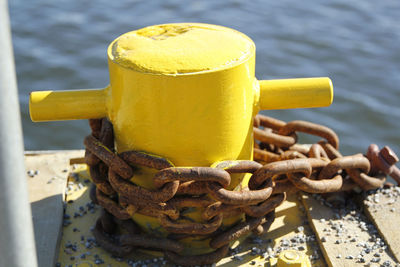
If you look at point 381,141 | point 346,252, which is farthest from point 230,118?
point 381,141

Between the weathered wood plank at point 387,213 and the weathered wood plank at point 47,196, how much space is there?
65.1 inches

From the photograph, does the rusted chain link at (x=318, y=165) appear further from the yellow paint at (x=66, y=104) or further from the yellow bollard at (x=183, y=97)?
the yellow paint at (x=66, y=104)

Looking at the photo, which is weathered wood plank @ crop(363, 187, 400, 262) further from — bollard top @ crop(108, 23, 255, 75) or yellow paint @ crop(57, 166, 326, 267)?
bollard top @ crop(108, 23, 255, 75)

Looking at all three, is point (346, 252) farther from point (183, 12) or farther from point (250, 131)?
point (183, 12)

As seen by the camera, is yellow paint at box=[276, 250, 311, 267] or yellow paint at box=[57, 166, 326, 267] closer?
yellow paint at box=[276, 250, 311, 267]

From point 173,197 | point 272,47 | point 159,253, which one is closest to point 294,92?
point 173,197

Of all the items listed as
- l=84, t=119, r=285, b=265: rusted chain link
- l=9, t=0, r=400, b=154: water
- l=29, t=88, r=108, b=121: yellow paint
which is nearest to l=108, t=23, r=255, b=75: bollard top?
l=29, t=88, r=108, b=121: yellow paint

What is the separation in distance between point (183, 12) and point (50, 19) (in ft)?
5.66

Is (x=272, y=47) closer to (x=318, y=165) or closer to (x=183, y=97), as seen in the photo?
(x=318, y=165)

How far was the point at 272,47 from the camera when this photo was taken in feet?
20.6

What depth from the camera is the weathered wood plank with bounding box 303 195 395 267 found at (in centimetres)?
262

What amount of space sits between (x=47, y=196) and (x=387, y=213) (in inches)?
74.0

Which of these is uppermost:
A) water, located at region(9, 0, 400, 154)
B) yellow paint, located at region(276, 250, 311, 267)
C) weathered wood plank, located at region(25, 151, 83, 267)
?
yellow paint, located at region(276, 250, 311, 267)

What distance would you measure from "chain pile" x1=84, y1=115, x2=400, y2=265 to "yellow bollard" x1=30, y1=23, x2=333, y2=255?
0.09 metres
